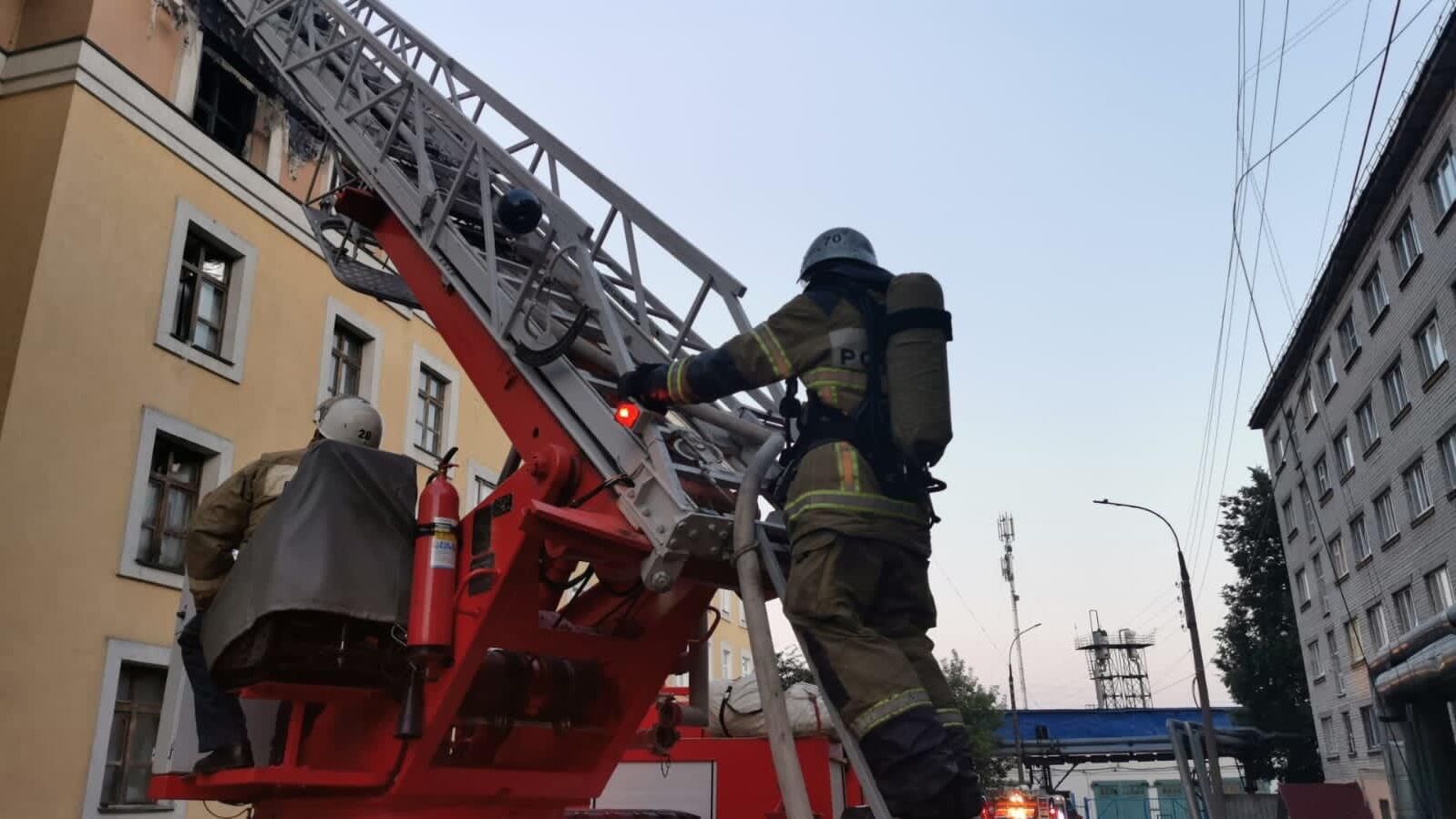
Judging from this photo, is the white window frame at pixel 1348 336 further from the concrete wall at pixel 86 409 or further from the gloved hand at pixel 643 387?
the gloved hand at pixel 643 387

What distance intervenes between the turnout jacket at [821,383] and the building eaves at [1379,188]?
816 inches

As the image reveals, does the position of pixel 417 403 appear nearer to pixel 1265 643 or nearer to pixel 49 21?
pixel 49 21

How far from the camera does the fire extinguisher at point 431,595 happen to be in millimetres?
4227

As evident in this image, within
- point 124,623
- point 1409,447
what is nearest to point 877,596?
point 124,623

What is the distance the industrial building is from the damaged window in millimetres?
14792

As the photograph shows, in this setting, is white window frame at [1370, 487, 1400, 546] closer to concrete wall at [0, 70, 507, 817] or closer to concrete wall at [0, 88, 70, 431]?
concrete wall at [0, 70, 507, 817]

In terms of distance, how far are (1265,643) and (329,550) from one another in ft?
127

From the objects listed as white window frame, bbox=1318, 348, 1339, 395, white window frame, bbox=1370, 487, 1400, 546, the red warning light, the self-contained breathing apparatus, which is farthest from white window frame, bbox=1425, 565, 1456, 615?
the self-contained breathing apparatus

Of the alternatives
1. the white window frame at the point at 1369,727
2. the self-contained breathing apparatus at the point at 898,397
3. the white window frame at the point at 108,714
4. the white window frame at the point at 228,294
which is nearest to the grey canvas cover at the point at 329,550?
the self-contained breathing apparatus at the point at 898,397

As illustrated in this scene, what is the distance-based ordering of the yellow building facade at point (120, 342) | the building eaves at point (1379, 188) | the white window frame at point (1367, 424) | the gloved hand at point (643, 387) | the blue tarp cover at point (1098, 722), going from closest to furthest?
the gloved hand at point (643, 387), the yellow building facade at point (120, 342), the building eaves at point (1379, 188), the white window frame at point (1367, 424), the blue tarp cover at point (1098, 722)

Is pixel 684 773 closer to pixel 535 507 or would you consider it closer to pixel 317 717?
pixel 317 717

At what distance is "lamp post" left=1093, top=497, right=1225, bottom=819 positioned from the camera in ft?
50.4

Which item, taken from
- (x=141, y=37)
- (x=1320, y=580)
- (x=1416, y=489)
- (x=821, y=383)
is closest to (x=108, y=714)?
(x=141, y=37)

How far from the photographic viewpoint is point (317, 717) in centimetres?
475
